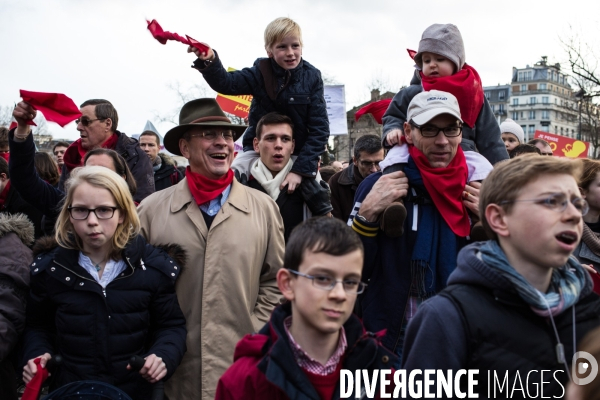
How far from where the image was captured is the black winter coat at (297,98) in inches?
193

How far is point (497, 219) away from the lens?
245cm

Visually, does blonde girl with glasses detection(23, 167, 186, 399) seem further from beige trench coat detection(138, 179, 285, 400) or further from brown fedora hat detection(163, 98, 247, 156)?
brown fedora hat detection(163, 98, 247, 156)

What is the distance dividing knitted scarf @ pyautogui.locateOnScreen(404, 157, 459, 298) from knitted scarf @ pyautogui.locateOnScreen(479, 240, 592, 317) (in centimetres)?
72

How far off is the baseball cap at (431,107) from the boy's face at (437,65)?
62cm

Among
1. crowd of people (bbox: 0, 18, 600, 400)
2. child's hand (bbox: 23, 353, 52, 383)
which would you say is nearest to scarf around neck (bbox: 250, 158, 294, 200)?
crowd of people (bbox: 0, 18, 600, 400)

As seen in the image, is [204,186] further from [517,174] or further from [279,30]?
[517,174]

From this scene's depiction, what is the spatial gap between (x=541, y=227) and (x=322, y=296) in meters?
0.89

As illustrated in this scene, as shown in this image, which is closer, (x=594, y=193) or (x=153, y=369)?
(x=153, y=369)

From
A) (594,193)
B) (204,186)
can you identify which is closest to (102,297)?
(204,186)

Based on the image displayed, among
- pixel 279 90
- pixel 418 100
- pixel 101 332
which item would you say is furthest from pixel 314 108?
pixel 101 332

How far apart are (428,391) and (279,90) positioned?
3329 mm

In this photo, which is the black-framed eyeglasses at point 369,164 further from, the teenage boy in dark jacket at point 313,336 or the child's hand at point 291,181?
the teenage boy in dark jacket at point 313,336

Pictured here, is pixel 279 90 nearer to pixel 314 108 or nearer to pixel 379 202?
pixel 314 108

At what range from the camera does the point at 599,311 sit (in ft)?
7.64
